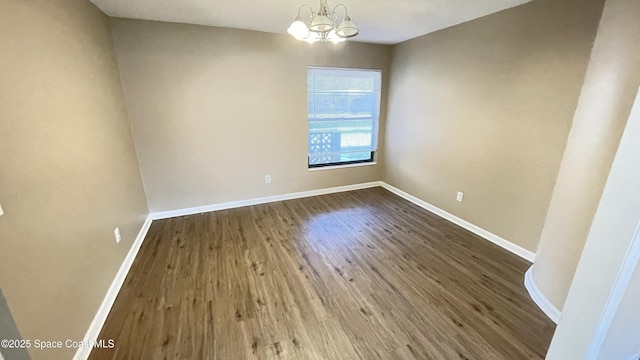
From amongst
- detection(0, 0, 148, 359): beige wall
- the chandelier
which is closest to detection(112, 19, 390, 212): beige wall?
detection(0, 0, 148, 359): beige wall

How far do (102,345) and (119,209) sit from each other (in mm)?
1160

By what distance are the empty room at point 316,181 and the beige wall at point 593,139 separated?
0.01 meters

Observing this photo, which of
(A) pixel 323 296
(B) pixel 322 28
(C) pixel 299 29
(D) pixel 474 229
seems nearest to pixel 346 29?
(B) pixel 322 28

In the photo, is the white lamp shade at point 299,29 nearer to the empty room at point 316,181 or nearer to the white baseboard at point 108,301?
the empty room at point 316,181

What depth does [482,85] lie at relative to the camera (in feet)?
9.15

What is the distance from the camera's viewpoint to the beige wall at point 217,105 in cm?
298

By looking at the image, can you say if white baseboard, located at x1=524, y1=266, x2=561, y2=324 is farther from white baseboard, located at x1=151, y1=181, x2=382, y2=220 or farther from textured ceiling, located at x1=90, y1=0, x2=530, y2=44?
white baseboard, located at x1=151, y1=181, x2=382, y2=220

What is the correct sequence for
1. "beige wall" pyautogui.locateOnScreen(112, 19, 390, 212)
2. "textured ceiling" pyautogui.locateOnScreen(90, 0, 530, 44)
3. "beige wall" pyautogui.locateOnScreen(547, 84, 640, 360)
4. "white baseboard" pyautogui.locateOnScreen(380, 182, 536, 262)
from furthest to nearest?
"beige wall" pyautogui.locateOnScreen(112, 19, 390, 212) → "white baseboard" pyautogui.locateOnScreen(380, 182, 536, 262) → "textured ceiling" pyautogui.locateOnScreen(90, 0, 530, 44) → "beige wall" pyautogui.locateOnScreen(547, 84, 640, 360)

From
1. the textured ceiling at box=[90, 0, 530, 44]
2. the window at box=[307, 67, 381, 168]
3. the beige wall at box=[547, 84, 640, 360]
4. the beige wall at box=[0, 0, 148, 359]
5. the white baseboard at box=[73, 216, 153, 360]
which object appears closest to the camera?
the beige wall at box=[547, 84, 640, 360]

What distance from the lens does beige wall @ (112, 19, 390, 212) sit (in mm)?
2982

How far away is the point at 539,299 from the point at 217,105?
3796 mm

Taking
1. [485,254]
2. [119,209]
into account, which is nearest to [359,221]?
[485,254]

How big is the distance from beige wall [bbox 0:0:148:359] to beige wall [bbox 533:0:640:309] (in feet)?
9.99

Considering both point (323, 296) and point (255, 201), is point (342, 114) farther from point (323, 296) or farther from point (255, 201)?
point (323, 296)
